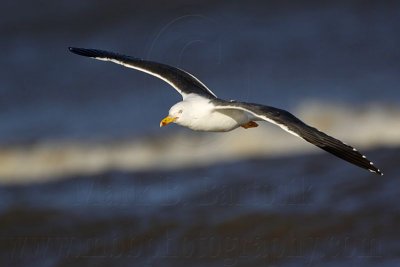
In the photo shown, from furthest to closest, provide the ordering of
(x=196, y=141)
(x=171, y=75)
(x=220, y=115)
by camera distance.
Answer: (x=196, y=141) < (x=171, y=75) < (x=220, y=115)

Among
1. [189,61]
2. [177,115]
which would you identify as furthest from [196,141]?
[177,115]

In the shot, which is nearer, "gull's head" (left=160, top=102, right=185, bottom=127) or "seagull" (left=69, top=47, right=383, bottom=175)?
"seagull" (left=69, top=47, right=383, bottom=175)

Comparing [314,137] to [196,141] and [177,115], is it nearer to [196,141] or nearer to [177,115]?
[177,115]

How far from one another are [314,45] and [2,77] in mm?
6139

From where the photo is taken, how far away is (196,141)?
71.9ft

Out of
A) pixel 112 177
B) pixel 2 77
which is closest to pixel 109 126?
pixel 112 177

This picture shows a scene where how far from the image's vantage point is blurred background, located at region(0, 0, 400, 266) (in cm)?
1852

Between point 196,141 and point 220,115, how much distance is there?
26.3 ft

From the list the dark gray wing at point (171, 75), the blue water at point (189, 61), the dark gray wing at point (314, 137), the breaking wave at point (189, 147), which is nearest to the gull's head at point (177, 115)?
the dark gray wing at point (171, 75)

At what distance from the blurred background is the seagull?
323 cm

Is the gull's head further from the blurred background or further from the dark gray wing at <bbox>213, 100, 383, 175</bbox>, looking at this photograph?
the blurred background

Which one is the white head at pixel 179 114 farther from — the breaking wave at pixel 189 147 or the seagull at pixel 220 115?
the breaking wave at pixel 189 147

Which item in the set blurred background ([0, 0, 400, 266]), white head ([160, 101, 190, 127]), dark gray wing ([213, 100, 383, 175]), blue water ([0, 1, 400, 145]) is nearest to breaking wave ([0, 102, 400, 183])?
blurred background ([0, 0, 400, 266])

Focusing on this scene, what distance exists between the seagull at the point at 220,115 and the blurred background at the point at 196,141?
3235mm
